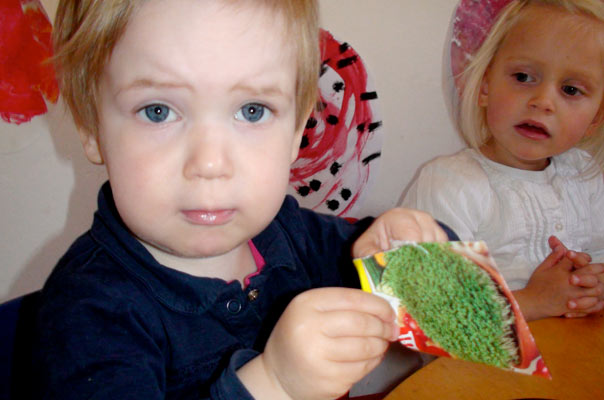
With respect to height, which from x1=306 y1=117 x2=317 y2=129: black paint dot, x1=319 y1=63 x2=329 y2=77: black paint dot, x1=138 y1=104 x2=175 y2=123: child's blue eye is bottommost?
x1=306 y1=117 x2=317 y2=129: black paint dot

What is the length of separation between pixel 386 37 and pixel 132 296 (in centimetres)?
105

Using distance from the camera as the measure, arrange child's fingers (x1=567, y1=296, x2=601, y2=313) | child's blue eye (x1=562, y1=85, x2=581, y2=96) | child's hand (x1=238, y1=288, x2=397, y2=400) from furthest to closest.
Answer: child's blue eye (x1=562, y1=85, x2=581, y2=96) → child's fingers (x1=567, y1=296, x2=601, y2=313) → child's hand (x1=238, y1=288, x2=397, y2=400)

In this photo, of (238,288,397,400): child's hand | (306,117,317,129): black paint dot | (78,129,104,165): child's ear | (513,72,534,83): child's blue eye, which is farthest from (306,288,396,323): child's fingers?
(513,72,534,83): child's blue eye

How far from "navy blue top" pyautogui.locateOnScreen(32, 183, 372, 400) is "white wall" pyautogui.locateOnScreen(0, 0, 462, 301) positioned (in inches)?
18.8

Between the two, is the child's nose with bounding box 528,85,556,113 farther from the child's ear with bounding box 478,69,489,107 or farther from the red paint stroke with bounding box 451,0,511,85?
the red paint stroke with bounding box 451,0,511,85

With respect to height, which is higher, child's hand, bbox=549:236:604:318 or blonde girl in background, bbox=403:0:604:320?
blonde girl in background, bbox=403:0:604:320

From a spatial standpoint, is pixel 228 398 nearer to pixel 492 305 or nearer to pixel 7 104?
pixel 492 305

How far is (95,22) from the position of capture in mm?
576

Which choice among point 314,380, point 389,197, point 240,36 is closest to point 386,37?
point 389,197

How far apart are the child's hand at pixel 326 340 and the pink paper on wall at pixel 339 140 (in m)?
0.80

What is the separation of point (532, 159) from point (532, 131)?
79mm

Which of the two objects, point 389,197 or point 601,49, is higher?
point 601,49

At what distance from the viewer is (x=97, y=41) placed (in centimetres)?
58

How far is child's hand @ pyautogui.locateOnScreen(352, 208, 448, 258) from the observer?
2.35ft
